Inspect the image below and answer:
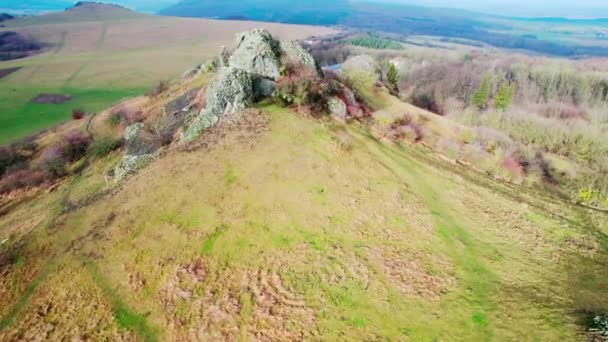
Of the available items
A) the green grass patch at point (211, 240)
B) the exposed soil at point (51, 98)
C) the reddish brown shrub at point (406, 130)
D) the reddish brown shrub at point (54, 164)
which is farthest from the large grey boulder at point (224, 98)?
the exposed soil at point (51, 98)

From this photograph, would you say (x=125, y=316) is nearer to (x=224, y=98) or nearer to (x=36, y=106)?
(x=224, y=98)

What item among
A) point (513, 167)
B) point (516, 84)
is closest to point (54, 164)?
point (513, 167)

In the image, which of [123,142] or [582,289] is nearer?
[582,289]

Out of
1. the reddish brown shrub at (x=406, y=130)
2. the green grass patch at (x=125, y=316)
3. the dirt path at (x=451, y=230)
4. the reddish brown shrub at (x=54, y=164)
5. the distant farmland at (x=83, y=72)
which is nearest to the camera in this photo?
the green grass patch at (x=125, y=316)

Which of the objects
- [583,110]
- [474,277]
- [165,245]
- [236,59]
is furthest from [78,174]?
[583,110]

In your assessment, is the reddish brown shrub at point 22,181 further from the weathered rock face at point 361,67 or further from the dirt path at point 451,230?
the weathered rock face at point 361,67

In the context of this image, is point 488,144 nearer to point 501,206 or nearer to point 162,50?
point 501,206

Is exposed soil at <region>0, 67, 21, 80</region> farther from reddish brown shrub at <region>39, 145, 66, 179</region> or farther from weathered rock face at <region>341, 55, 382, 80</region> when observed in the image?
weathered rock face at <region>341, 55, 382, 80</region>
